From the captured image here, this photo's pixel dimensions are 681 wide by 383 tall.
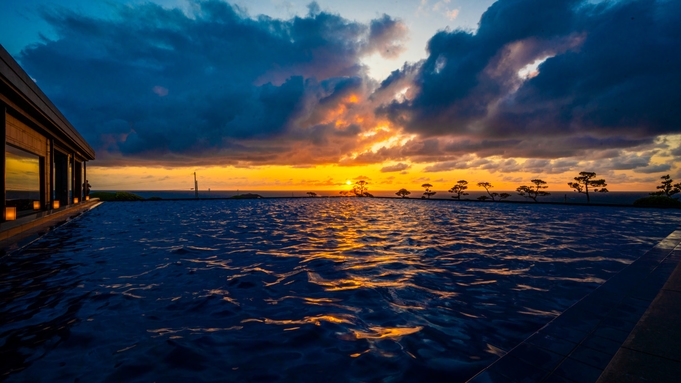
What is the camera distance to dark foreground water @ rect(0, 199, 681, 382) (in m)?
3.27

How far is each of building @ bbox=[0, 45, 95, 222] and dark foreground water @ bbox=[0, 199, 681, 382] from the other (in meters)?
6.03

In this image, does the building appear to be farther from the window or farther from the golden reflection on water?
the golden reflection on water

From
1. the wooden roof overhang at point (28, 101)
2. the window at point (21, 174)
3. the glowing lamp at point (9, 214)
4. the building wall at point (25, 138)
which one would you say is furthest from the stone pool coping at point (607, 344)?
the window at point (21, 174)

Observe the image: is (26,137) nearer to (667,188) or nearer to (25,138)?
(25,138)

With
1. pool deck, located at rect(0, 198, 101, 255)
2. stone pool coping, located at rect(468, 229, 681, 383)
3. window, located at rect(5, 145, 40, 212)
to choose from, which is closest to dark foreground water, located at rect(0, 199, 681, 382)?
stone pool coping, located at rect(468, 229, 681, 383)

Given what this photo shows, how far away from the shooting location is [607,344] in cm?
307

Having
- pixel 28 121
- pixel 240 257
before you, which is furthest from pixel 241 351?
pixel 28 121

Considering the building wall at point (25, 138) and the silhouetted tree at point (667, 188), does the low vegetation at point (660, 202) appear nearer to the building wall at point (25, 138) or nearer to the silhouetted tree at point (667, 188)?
the silhouetted tree at point (667, 188)

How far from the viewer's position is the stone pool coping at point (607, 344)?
2547 millimetres

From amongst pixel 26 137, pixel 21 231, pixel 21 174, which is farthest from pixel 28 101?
pixel 21 174

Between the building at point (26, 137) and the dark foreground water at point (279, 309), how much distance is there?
6.03 metres

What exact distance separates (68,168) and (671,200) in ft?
201

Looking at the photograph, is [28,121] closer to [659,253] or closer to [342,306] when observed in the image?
[342,306]

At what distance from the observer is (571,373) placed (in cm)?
264
